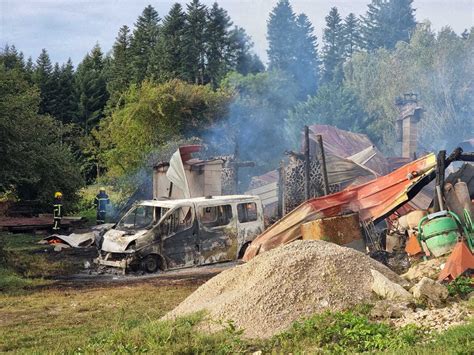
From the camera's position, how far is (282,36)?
61.5m

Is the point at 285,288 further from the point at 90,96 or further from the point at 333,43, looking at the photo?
the point at 333,43

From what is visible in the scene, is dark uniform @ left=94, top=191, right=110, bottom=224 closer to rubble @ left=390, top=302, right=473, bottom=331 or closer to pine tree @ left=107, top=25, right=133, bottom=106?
rubble @ left=390, top=302, right=473, bottom=331

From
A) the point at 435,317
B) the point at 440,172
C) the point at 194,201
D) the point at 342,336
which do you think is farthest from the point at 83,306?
the point at 440,172

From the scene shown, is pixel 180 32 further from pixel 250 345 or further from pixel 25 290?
pixel 250 345

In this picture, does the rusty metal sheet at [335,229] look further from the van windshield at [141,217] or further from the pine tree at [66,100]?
the pine tree at [66,100]

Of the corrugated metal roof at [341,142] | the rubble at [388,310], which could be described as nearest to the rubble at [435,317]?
the rubble at [388,310]

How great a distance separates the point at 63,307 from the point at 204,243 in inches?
175

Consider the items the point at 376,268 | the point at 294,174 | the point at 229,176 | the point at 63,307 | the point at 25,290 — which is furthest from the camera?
the point at 229,176

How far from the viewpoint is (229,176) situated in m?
21.0

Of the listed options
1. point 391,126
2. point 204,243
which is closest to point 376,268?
point 204,243

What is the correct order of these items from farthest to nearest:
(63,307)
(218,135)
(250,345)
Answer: (218,135) < (63,307) < (250,345)

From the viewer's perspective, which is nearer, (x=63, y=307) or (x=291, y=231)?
(x=63, y=307)

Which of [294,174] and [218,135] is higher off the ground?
[218,135]

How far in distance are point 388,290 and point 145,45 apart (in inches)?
2043
